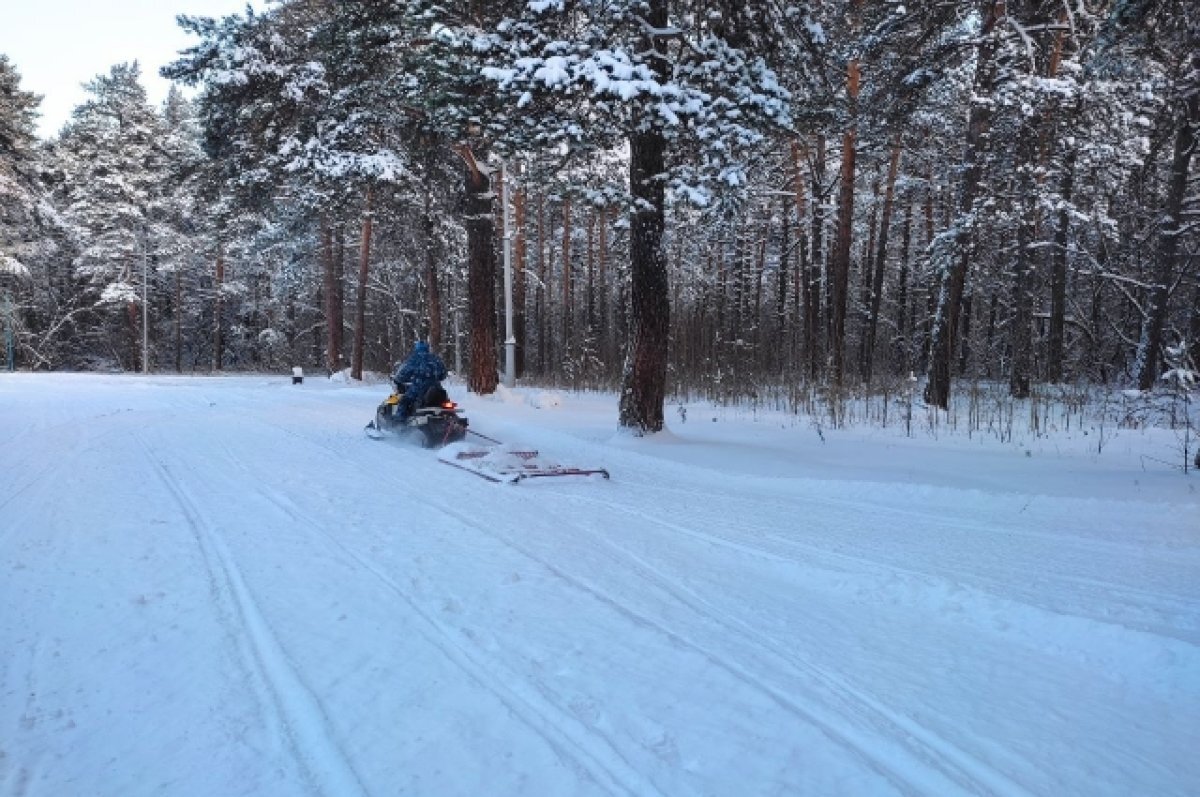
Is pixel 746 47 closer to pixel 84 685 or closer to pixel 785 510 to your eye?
pixel 785 510

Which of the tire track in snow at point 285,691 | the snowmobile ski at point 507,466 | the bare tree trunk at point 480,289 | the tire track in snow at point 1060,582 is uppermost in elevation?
the bare tree trunk at point 480,289

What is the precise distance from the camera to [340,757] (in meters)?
2.75

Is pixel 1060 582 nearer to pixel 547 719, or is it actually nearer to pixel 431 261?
pixel 547 719

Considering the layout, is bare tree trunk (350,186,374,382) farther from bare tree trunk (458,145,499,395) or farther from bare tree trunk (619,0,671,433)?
bare tree trunk (619,0,671,433)

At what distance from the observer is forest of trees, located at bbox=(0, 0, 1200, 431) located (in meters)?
10.0

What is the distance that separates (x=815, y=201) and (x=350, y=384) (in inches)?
634

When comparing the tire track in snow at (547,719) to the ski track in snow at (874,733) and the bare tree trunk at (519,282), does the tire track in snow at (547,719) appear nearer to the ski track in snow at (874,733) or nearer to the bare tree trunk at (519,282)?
the ski track in snow at (874,733)

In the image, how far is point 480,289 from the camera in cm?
1708

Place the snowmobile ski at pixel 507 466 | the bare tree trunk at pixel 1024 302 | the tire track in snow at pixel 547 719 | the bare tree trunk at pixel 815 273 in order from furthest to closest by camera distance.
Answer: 1. the bare tree trunk at pixel 815 273
2. the bare tree trunk at pixel 1024 302
3. the snowmobile ski at pixel 507 466
4. the tire track in snow at pixel 547 719

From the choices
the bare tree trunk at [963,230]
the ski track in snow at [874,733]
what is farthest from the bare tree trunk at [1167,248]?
the ski track in snow at [874,733]

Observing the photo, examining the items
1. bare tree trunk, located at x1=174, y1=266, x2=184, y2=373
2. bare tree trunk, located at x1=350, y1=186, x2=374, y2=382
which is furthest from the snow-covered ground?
bare tree trunk, located at x1=174, y1=266, x2=184, y2=373

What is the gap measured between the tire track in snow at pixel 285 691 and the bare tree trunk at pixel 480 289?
11.8 meters

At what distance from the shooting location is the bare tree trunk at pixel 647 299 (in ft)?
34.2

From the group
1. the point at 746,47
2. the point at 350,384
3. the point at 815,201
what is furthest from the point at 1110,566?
the point at 350,384
